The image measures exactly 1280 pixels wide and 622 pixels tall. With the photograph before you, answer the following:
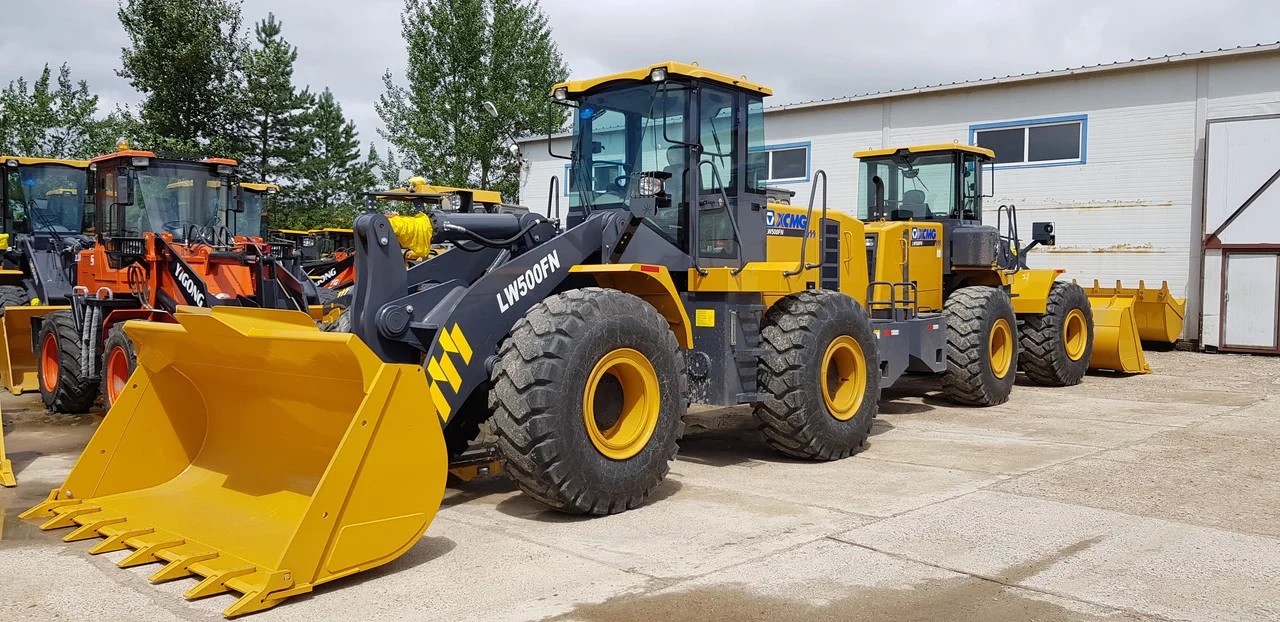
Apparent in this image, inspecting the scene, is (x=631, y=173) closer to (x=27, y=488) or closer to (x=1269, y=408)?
(x=27, y=488)

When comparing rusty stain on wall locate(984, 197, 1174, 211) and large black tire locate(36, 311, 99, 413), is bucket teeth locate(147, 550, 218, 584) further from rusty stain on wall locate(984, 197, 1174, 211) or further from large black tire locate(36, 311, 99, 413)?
rusty stain on wall locate(984, 197, 1174, 211)

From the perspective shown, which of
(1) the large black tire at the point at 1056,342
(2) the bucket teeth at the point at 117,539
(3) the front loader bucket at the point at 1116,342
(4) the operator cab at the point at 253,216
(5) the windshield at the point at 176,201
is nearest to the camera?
(2) the bucket teeth at the point at 117,539

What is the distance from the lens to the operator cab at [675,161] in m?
7.20

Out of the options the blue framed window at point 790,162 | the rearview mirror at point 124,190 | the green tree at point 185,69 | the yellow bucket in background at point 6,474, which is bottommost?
the yellow bucket in background at point 6,474

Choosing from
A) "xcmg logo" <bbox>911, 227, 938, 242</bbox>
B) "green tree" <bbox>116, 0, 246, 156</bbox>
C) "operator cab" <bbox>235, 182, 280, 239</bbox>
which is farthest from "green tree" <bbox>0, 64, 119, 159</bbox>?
"xcmg logo" <bbox>911, 227, 938, 242</bbox>

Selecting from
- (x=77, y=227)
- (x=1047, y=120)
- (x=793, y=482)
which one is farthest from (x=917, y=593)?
(x=1047, y=120)

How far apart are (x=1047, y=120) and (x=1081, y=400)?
899 centimetres

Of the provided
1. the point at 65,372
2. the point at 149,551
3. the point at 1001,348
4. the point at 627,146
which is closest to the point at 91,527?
the point at 149,551

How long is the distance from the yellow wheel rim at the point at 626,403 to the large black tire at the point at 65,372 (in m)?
6.65

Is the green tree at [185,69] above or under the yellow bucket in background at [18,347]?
above

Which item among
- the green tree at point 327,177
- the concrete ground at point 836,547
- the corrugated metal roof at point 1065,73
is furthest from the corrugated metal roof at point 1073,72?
the green tree at point 327,177

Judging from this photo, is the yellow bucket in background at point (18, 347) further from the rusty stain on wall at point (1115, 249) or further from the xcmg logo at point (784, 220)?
the rusty stain on wall at point (1115, 249)

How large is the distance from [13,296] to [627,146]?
9907 mm

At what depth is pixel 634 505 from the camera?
19.5 feet
